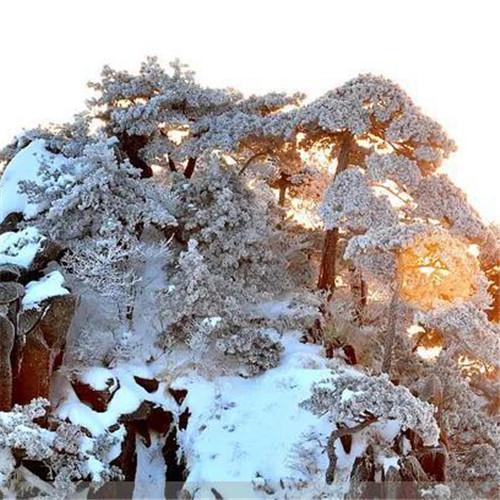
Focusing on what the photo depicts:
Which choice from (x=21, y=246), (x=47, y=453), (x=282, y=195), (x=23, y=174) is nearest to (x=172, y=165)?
(x=282, y=195)

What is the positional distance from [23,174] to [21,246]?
130 inches

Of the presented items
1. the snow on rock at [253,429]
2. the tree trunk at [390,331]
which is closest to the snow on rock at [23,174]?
the snow on rock at [253,429]

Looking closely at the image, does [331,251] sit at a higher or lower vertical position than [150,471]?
higher

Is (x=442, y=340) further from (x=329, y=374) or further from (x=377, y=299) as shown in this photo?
(x=329, y=374)

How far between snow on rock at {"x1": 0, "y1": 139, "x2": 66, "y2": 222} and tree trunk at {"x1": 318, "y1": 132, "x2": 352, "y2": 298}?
23.5 ft

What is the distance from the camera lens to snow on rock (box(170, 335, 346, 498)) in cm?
1445

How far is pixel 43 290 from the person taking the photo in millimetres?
15562

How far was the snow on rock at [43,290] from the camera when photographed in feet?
50.0

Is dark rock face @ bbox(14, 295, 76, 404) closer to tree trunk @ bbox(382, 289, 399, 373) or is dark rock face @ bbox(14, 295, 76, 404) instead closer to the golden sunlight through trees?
tree trunk @ bbox(382, 289, 399, 373)

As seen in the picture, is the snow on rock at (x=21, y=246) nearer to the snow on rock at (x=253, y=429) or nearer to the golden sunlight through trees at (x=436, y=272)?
the snow on rock at (x=253, y=429)

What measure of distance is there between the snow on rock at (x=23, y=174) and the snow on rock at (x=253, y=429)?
608 centimetres

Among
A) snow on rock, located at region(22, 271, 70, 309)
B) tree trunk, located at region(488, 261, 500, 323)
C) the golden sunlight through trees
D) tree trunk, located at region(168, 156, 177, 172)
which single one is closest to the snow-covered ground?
snow on rock, located at region(22, 271, 70, 309)

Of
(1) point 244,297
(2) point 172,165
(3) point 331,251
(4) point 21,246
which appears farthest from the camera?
(2) point 172,165

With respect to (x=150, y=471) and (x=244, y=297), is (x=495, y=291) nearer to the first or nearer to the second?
(x=244, y=297)
